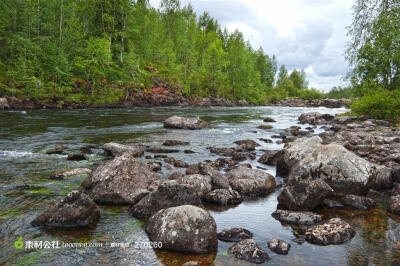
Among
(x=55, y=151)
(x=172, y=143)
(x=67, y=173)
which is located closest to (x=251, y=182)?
(x=67, y=173)

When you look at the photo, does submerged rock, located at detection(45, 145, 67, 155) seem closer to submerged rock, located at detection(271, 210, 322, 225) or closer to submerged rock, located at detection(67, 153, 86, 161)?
submerged rock, located at detection(67, 153, 86, 161)

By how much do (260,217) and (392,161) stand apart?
311 inches

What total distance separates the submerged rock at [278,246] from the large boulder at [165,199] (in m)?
2.20

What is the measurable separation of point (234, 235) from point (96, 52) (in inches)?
1696

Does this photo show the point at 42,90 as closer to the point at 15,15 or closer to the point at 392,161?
the point at 15,15

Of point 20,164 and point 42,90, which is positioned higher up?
point 42,90

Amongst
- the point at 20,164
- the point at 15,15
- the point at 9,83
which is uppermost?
the point at 15,15

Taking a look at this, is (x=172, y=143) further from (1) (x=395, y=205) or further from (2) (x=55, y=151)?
(1) (x=395, y=205)

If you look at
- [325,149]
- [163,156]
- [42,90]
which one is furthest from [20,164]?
[42,90]

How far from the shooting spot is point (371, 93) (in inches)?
1064

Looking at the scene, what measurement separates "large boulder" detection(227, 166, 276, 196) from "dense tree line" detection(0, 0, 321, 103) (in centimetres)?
3437

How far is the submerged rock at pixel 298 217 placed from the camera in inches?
256

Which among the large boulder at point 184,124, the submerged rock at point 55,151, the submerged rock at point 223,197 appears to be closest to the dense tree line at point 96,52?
the large boulder at point 184,124

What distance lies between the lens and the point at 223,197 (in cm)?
782
